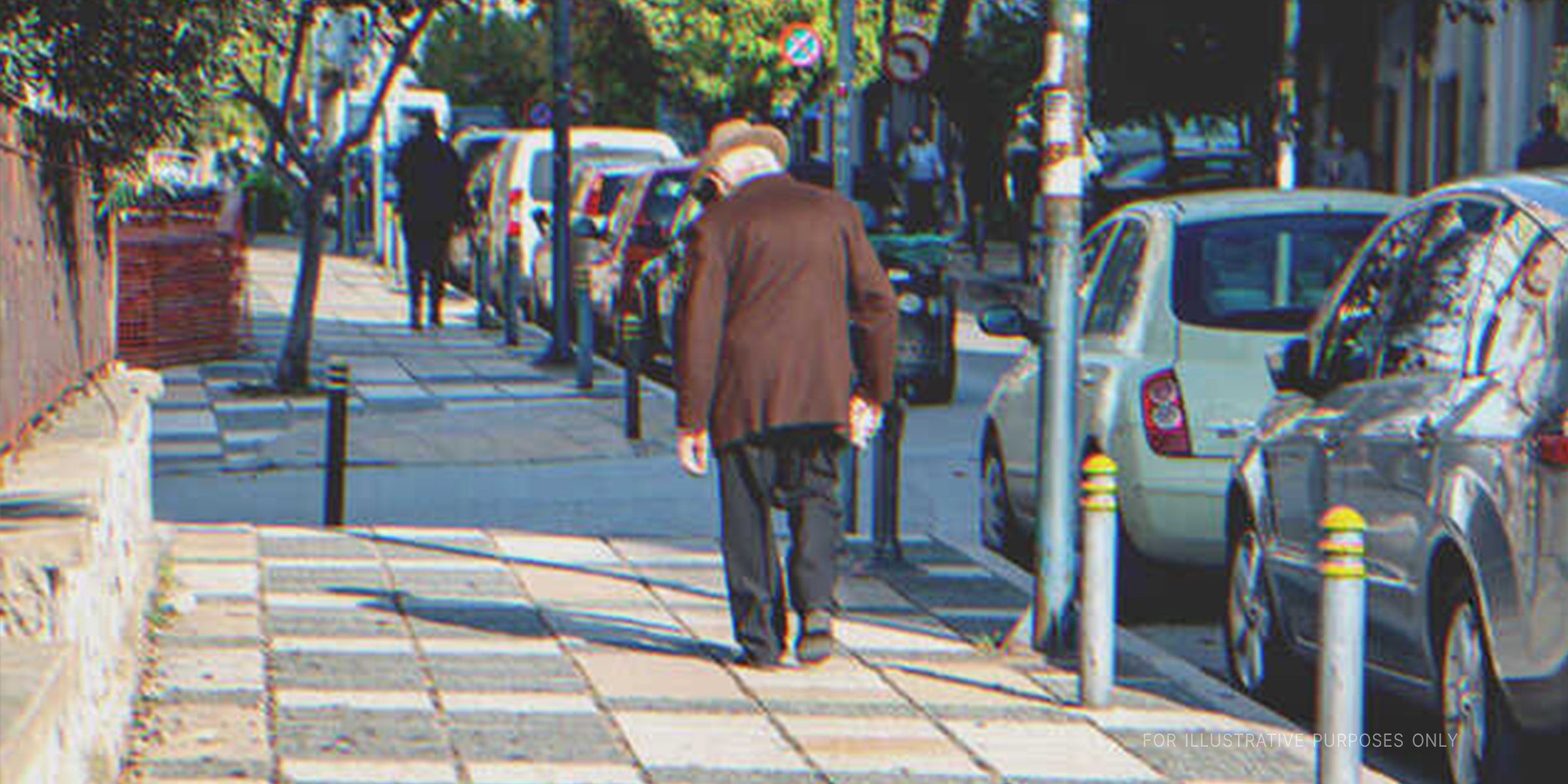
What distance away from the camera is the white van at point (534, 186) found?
84.6 feet

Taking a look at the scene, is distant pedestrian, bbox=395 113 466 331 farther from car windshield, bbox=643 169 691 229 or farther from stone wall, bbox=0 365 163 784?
stone wall, bbox=0 365 163 784

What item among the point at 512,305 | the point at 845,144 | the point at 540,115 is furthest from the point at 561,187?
the point at 540,115

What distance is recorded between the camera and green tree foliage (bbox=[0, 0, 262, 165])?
6852mm

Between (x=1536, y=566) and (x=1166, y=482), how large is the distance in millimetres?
3426

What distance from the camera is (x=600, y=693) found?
24.9 ft

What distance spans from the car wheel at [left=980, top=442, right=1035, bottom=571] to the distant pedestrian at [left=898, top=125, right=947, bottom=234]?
23.6 m

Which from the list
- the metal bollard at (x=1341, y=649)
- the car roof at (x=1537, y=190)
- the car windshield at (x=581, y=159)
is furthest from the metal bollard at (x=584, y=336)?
the metal bollard at (x=1341, y=649)

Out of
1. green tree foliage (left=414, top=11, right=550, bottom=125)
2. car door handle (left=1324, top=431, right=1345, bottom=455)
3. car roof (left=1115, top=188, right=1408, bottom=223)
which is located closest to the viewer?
car door handle (left=1324, top=431, right=1345, bottom=455)

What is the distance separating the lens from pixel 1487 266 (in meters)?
7.00

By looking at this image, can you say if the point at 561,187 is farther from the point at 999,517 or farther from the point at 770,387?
the point at 770,387

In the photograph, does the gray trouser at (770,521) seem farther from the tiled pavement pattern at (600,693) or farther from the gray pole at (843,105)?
the gray pole at (843,105)

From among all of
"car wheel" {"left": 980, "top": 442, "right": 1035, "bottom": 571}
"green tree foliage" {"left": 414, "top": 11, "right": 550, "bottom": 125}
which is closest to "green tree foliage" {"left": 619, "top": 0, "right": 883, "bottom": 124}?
"green tree foliage" {"left": 414, "top": 11, "right": 550, "bottom": 125}

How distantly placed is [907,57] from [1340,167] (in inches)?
276

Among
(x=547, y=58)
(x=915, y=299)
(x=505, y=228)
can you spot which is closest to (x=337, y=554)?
(x=915, y=299)
